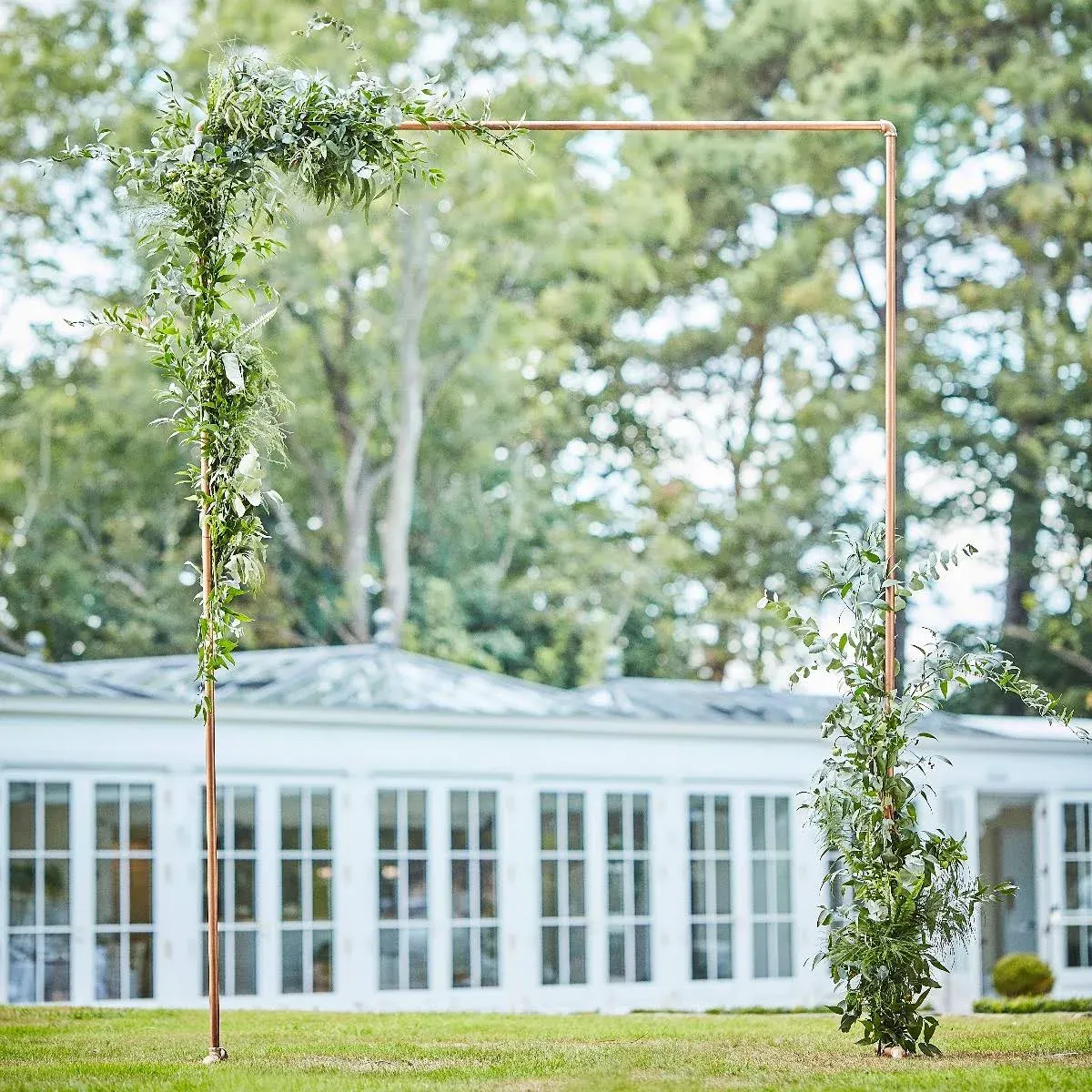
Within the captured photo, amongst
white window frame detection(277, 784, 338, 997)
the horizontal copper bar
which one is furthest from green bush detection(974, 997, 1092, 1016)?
the horizontal copper bar

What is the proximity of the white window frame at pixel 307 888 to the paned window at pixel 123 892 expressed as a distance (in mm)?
872

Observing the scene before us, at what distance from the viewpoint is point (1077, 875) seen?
43.9 ft

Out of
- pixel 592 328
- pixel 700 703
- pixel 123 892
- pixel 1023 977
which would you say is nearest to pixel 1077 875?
pixel 1023 977

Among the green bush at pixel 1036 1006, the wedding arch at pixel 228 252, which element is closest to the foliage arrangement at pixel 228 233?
the wedding arch at pixel 228 252

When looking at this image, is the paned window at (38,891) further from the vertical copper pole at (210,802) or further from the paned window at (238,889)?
the vertical copper pole at (210,802)

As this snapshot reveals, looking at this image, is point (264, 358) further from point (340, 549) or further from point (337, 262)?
point (340, 549)

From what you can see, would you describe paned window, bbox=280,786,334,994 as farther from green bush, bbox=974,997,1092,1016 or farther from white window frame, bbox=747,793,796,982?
green bush, bbox=974,997,1092,1016

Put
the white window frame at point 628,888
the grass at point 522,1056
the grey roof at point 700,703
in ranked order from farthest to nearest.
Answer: the grey roof at point 700,703
the white window frame at point 628,888
the grass at point 522,1056

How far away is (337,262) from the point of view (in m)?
19.4

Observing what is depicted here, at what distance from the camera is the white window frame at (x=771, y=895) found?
40.8ft

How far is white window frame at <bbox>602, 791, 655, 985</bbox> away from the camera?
12102mm

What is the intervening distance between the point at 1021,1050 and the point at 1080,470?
13.9 metres

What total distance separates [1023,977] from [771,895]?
193 centimetres

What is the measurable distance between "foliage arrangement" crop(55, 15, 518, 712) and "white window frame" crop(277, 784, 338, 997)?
17.4 feet
